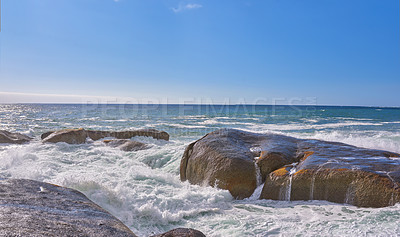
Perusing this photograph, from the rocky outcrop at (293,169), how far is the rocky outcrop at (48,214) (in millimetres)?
3064

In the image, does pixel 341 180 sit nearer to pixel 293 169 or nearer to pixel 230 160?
pixel 293 169

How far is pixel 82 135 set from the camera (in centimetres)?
1161

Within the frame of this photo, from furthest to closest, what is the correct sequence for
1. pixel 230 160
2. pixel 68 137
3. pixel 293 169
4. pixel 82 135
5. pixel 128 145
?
pixel 82 135 → pixel 68 137 → pixel 128 145 → pixel 230 160 → pixel 293 169

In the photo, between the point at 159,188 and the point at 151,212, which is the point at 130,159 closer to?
the point at 159,188

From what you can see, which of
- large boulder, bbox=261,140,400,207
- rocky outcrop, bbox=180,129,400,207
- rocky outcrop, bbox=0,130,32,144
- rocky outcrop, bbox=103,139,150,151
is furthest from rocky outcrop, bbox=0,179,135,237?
rocky outcrop, bbox=0,130,32,144

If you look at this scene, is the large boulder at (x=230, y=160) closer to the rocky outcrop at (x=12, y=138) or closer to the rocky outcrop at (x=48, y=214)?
the rocky outcrop at (x=48, y=214)

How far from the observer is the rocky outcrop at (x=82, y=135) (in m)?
11.0

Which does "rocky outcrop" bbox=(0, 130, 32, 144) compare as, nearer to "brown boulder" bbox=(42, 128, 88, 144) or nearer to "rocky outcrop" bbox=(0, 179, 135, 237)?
"brown boulder" bbox=(42, 128, 88, 144)

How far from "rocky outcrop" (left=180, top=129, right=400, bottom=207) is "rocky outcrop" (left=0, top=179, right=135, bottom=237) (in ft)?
10.1

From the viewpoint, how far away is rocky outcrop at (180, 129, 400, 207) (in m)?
4.55

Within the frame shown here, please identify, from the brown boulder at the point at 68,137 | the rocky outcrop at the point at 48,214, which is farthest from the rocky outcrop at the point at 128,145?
the rocky outcrop at the point at 48,214

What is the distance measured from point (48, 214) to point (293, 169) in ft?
14.0

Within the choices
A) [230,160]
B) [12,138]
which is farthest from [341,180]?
[12,138]

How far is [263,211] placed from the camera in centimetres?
454
